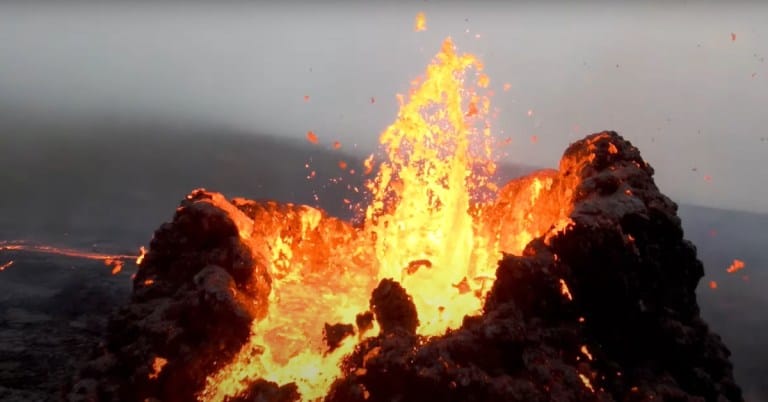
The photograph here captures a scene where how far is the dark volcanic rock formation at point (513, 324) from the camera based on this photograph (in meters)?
13.4

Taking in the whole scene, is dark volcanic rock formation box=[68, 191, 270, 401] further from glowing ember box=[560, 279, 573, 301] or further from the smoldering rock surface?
glowing ember box=[560, 279, 573, 301]

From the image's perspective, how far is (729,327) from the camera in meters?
109

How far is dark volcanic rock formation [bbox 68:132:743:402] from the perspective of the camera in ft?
43.8

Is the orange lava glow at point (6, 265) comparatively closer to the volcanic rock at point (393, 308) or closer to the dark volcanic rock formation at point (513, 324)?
the dark volcanic rock formation at point (513, 324)

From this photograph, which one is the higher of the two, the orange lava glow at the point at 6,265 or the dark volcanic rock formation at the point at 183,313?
the dark volcanic rock formation at the point at 183,313

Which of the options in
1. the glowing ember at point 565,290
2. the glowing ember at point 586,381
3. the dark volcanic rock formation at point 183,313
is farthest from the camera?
the glowing ember at point 565,290

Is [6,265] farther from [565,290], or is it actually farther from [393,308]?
[565,290]

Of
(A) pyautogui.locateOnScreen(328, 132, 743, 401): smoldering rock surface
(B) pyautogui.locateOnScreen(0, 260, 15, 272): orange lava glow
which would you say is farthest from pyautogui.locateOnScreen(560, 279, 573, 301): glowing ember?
(B) pyautogui.locateOnScreen(0, 260, 15, 272): orange lava glow

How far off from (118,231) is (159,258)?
393 ft

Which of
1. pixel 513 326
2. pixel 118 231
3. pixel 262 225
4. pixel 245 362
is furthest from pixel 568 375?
pixel 118 231

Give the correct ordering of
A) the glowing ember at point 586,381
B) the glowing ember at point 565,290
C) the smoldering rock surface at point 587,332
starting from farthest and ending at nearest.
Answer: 1. the glowing ember at point 565,290
2. the glowing ember at point 586,381
3. the smoldering rock surface at point 587,332

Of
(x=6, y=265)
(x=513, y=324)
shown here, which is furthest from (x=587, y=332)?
(x=6, y=265)

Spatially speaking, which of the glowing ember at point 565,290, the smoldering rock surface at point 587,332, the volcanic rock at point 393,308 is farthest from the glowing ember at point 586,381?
the volcanic rock at point 393,308

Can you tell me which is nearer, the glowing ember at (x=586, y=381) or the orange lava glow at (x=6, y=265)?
the glowing ember at (x=586, y=381)
